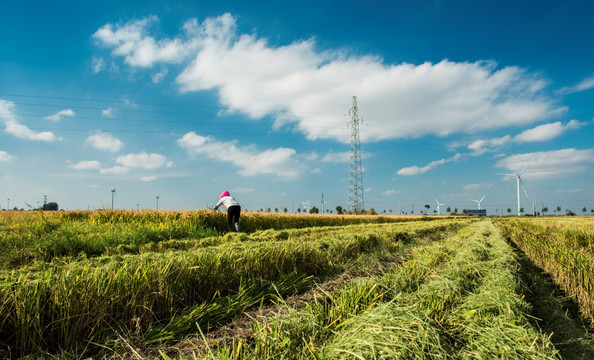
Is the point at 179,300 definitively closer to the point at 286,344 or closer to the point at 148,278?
the point at 148,278

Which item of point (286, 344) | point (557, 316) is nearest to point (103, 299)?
point (286, 344)

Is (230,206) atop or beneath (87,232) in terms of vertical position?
atop

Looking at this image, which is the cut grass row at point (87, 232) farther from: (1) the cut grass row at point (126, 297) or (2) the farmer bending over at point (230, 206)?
(1) the cut grass row at point (126, 297)

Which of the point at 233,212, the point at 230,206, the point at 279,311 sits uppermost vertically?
the point at 230,206

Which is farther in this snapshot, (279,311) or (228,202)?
(228,202)

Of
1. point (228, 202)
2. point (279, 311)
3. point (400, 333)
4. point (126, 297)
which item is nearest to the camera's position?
point (400, 333)

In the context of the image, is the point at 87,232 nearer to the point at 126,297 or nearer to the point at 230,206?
the point at 230,206

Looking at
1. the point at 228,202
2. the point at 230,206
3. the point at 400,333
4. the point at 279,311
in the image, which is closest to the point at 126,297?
the point at 279,311

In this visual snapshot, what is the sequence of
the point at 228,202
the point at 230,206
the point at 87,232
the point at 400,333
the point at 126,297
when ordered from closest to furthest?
the point at 400,333 → the point at 126,297 → the point at 87,232 → the point at 230,206 → the point at 228,202

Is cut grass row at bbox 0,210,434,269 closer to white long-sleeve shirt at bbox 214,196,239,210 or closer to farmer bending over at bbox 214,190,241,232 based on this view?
farmer bending over at bbox 214,190,241,232

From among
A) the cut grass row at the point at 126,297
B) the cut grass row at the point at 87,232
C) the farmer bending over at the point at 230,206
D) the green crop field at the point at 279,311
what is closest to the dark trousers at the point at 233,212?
the farmer bending over at the point at 230,206

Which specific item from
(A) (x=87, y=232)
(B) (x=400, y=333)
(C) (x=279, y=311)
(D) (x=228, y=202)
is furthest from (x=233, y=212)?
(B) (x=400, y=333)

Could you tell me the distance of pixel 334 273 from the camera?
17.1 ft

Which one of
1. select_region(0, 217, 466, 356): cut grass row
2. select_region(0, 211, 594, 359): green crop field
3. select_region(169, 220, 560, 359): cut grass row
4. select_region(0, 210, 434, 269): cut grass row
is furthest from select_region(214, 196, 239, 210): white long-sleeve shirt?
select_region(169, 220, 560, 359): cut grass row
